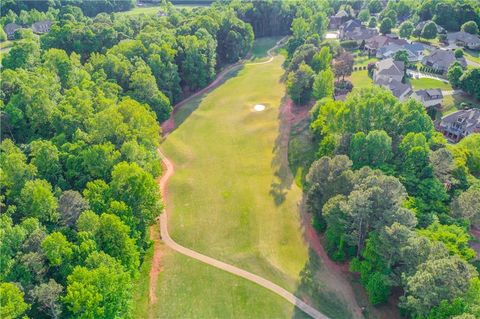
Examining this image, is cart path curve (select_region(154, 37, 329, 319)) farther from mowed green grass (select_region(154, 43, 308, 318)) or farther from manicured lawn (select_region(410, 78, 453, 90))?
manicured lawn (select_region(410, 78, 453, 90))

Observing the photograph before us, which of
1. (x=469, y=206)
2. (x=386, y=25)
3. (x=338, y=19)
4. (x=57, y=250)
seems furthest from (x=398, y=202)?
(x=338, y=19)

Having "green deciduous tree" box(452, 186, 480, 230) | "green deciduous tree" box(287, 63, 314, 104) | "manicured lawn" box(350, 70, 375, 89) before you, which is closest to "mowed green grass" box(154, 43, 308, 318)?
"green deciduous tree" box(287, 63, 314, 104)

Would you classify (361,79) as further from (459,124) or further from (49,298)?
(49,298)

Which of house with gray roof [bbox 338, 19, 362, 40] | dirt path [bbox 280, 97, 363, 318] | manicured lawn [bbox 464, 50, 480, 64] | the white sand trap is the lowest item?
dirt path [bbox 280, 97, 363, 318]

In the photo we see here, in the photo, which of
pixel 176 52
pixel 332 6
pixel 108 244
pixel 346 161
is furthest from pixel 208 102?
pixel 332 6

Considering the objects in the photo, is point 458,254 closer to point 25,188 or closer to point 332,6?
point 25,188
